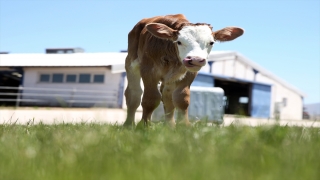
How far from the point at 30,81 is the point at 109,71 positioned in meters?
6.25

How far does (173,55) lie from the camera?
18.4 ft

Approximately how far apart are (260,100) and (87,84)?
1458 centimetres

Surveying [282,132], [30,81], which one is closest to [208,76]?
[30,81]

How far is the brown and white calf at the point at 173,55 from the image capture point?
5180 mm

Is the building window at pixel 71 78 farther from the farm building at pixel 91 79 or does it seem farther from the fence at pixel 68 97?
the fence at pixel 68 97

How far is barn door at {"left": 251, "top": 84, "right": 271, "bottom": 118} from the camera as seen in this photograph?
110 ft

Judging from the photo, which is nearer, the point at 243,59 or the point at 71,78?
the point at 71,78

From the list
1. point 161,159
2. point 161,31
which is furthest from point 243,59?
point 161,159

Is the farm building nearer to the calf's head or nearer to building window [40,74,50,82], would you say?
building window [40,74,50,82]

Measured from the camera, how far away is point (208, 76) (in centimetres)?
2905

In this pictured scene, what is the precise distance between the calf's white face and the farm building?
15.4m

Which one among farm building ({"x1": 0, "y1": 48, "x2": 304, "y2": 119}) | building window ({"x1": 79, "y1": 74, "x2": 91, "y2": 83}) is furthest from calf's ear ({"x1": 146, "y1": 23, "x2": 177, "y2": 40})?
building window ({"x1": 79, "y1": 74, "x2": 91, "y2": 83})

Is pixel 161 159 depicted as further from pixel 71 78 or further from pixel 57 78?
pixel 57 78

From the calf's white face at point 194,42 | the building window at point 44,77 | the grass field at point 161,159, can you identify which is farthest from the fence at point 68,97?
the grass field at point 161,159
